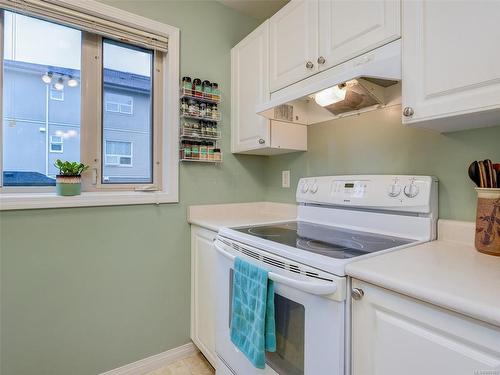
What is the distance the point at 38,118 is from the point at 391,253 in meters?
1.86

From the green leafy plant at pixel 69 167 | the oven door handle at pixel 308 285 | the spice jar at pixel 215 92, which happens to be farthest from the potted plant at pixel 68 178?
the oven door handle at pixel 308 285

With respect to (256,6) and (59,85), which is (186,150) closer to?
(59,85)

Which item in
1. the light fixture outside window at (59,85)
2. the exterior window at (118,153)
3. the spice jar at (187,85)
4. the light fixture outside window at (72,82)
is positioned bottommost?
the exterior window at (118,153)

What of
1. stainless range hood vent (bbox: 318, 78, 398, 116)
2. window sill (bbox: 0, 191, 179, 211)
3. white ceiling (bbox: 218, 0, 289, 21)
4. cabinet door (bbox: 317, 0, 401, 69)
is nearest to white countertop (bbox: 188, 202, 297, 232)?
window sill (bbox: 0, 191, 179, 211)

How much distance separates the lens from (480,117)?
932 millimetres

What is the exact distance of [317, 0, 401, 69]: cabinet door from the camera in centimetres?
105

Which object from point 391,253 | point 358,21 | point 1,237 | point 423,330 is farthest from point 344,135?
point 1,237

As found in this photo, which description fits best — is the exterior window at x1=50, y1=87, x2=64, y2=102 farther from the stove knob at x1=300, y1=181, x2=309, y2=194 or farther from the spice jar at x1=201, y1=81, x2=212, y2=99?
the stove knob at x1=300, y1=181, x2=309, y2=194

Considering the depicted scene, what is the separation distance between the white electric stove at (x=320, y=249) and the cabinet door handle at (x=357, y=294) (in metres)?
0.03

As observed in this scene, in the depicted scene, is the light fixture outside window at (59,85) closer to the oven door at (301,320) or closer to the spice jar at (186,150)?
the spice jar at (186,150)

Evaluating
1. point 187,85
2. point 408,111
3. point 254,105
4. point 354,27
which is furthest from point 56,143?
point 408,111

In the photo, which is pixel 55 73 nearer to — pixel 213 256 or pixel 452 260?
pixel 213 256

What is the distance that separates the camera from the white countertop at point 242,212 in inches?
70.5

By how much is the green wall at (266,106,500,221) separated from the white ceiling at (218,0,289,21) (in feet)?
3.10
